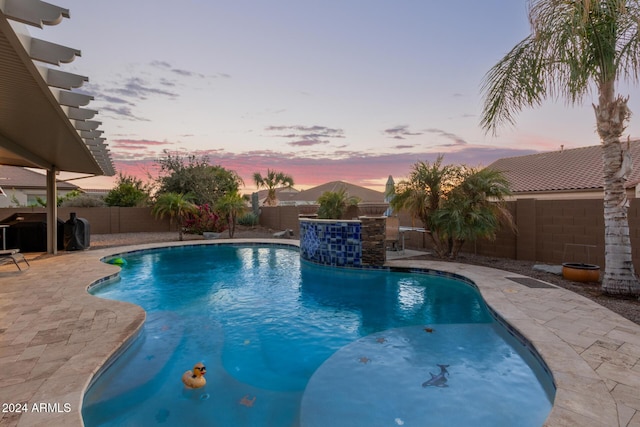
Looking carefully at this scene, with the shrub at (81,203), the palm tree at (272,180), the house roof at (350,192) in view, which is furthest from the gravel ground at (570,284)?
the palm tree at (272,180)

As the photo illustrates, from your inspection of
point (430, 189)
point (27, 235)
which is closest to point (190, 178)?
point (27, 235)

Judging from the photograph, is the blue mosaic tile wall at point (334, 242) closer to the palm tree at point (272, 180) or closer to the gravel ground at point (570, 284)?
the gravel ground at point (570, 284)

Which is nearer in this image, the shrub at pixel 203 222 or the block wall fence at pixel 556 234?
the block wall fence at pixel 556 234

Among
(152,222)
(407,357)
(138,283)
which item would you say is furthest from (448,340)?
(152,222)

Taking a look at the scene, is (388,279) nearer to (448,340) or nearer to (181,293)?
(448,340)

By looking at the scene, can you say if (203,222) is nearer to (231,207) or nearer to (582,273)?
(231,207)

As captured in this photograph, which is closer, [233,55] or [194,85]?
[233,55]

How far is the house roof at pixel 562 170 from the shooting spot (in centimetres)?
1463

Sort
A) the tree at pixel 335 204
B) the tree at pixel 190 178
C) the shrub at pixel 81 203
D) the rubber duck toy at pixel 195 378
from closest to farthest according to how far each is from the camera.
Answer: the rubber duck toy at pixel 195 378
the tree at pixel 335 204
the shrub at pixel 81 203
the tree at pixel 190 178

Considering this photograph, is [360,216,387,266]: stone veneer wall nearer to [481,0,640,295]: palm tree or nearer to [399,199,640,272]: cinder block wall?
[399,199,640,272]: cinder block wall

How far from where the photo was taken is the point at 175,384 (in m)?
3.82

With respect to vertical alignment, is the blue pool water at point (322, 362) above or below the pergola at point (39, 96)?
below

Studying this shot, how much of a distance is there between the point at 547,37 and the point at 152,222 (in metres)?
20.7

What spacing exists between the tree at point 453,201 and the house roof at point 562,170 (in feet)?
15.9
